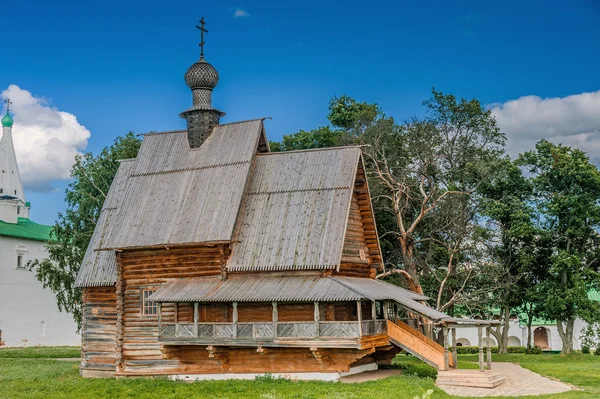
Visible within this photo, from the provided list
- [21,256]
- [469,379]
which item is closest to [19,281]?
[21,256]

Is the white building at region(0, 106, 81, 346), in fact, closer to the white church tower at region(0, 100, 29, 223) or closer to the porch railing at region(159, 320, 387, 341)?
the white church tower at region(0, 100, 29, 223)

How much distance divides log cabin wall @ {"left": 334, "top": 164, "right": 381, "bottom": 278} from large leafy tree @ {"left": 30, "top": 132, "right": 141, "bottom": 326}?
18.5 meters

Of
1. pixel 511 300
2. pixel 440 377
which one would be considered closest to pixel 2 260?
pixel 511 300

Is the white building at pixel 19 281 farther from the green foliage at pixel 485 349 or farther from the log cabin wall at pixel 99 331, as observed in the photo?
the green foliage at pixel 485 349

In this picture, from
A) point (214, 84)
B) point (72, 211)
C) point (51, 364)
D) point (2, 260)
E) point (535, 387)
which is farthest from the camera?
point (2, 260)

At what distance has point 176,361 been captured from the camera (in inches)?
1054

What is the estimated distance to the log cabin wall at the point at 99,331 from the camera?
2892 centimetres

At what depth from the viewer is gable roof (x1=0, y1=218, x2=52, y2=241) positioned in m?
54.4

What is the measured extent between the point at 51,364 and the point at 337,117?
21.7 metres

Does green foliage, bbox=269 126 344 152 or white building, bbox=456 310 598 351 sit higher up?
green foliage, bbox=269 126 344 152

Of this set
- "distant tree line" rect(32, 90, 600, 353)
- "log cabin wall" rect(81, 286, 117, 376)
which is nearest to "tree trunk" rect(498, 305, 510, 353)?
"distant tree line" rect(32, 90, 600, 353)

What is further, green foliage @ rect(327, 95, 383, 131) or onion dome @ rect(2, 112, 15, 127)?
onion dome @ rect(2, 112, 15, 127)

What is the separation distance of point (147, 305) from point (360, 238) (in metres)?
8.82

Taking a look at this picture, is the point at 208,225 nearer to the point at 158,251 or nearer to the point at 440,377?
the point at 158,251
